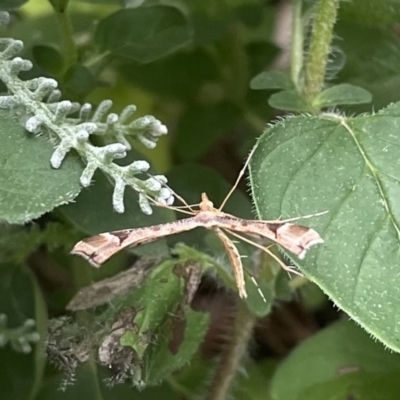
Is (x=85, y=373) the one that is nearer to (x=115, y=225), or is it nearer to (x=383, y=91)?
(x=115, y=225)

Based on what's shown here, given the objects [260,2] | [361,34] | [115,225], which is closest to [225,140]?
[260,2]

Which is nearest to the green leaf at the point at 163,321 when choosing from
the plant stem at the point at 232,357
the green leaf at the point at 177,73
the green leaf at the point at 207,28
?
the plant stem at the point at 232,357

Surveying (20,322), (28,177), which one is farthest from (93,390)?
(28,177)

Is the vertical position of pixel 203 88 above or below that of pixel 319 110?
below

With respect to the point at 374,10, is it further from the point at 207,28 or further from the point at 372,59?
the point at 207,28

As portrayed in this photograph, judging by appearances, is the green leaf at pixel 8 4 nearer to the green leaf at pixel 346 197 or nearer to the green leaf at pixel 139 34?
the green leaf at pixel 139 34

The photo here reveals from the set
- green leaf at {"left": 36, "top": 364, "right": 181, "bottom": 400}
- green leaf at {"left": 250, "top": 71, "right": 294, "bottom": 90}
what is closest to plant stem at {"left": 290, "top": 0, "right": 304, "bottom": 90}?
green leaf at {"left": 250, "top": 71, "right": 294, "bottom": 90}
